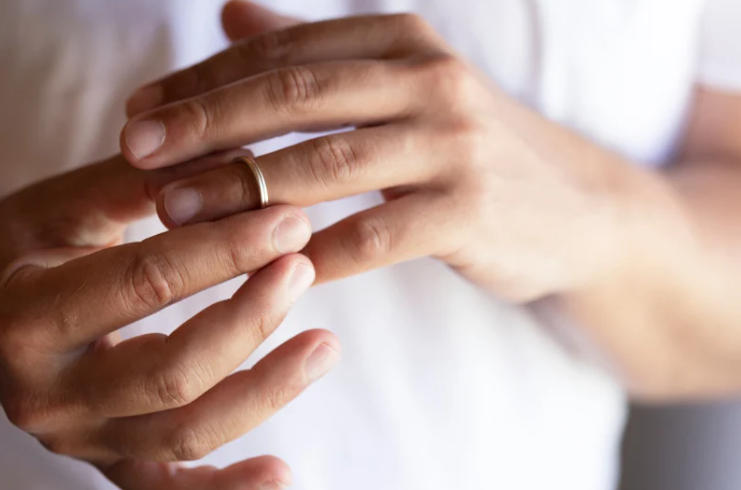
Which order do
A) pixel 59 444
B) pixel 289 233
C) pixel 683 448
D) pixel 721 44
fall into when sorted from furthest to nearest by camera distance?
pixel 683 448 < pixel 721 44 < pixel 59 444 < pixel 289 233

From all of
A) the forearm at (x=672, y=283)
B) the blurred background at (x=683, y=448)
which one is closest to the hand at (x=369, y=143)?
the forearm at (x=672, y=283)

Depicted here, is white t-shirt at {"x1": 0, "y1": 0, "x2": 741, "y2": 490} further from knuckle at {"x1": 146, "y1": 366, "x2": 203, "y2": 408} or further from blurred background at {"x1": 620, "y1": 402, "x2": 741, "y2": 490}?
blurred background at {"x1": 620, "y1": 402, "x2": 741, "y2": 490}

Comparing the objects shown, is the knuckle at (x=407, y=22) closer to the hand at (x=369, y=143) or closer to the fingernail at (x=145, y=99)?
the hand at (x=369, y=143)

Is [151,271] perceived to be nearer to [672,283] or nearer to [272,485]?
[272,485]

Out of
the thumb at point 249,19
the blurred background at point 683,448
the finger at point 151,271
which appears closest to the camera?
the finger at point 151,271

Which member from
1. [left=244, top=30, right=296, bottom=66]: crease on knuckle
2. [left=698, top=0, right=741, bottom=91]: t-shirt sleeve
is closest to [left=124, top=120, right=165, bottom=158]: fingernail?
[left=244, top=30, right=296, bottom=66]: crease on knuckle

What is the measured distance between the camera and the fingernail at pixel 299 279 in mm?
506

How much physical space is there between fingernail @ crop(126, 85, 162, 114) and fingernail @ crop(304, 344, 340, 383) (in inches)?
10.2

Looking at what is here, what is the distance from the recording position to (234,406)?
54cm

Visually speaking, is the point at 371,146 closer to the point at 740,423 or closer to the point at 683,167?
the point at 683,167

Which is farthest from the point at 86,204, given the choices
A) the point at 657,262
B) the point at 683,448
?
the point at 683,448

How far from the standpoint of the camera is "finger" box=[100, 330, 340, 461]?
1.76 ft

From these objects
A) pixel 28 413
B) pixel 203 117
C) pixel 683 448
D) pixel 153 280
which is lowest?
pixel 683 448

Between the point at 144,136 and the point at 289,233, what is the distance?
0.47 ft
